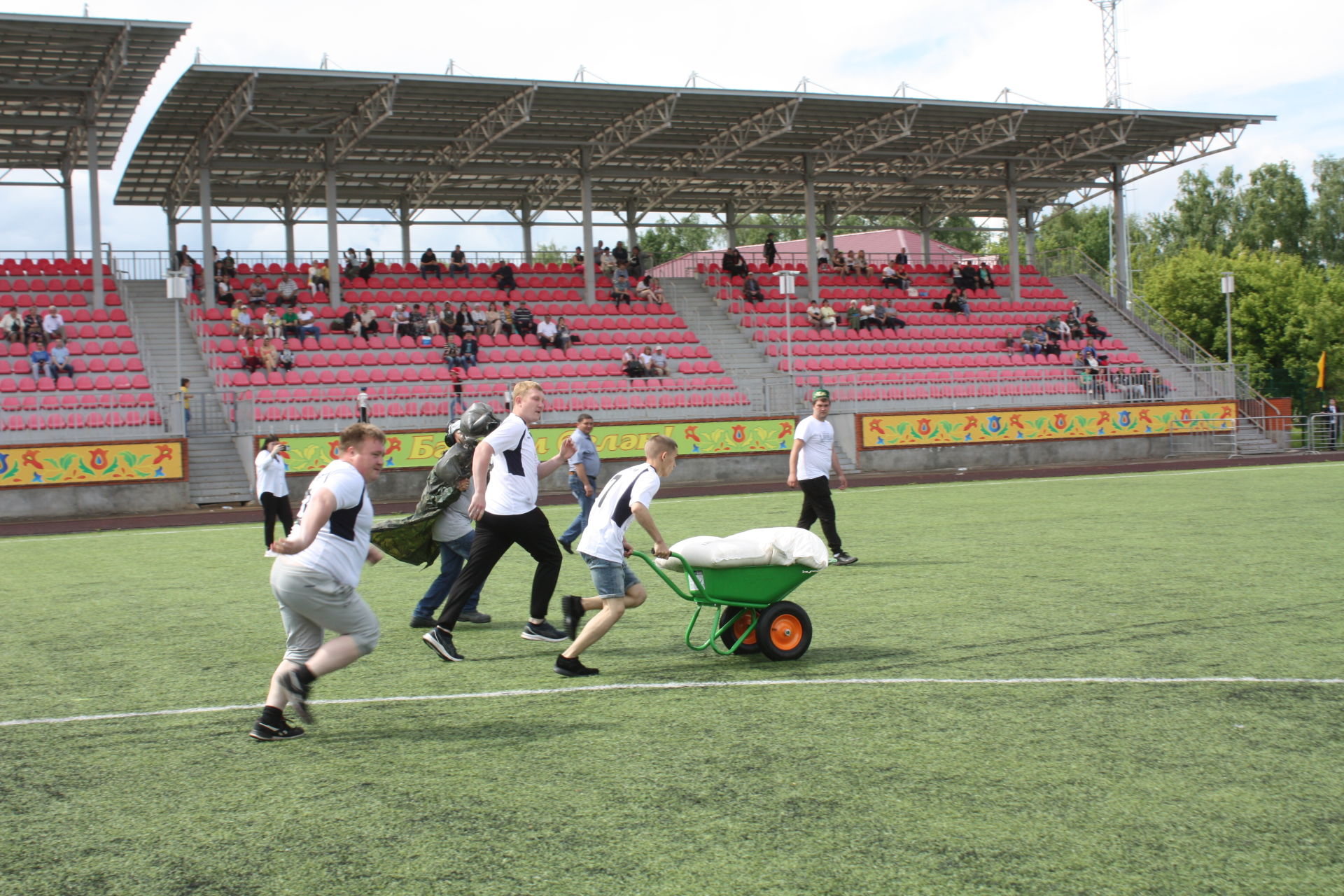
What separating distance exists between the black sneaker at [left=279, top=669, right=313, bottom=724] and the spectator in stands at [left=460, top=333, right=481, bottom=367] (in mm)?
23466

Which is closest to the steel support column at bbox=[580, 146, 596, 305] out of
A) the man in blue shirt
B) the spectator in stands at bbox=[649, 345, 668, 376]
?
the spectator in stands at bbox=[649, 345, 668, 376]

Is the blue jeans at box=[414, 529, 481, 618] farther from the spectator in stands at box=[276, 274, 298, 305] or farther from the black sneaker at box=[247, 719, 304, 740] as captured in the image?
the spectator in stands at box=[276, 274, 298, 305]

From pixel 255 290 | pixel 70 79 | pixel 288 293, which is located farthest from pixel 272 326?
pixel 70 79

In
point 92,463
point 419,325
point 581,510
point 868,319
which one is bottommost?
point 581,510

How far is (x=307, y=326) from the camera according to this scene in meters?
29.0

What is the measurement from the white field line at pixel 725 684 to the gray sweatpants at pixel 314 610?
2.73 feet

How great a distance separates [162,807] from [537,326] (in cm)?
2668

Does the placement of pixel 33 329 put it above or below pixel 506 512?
above

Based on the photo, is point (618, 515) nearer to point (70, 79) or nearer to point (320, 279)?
point (70, 79)

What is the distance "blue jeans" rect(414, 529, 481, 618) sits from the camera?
9.26 meters

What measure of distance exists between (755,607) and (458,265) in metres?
27.9

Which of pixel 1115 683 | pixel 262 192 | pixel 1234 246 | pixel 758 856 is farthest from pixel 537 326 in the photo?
pixel 1234 246

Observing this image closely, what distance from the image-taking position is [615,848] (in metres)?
4.30

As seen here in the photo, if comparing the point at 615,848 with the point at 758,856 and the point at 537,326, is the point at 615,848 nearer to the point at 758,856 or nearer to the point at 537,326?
the point at 758,856
